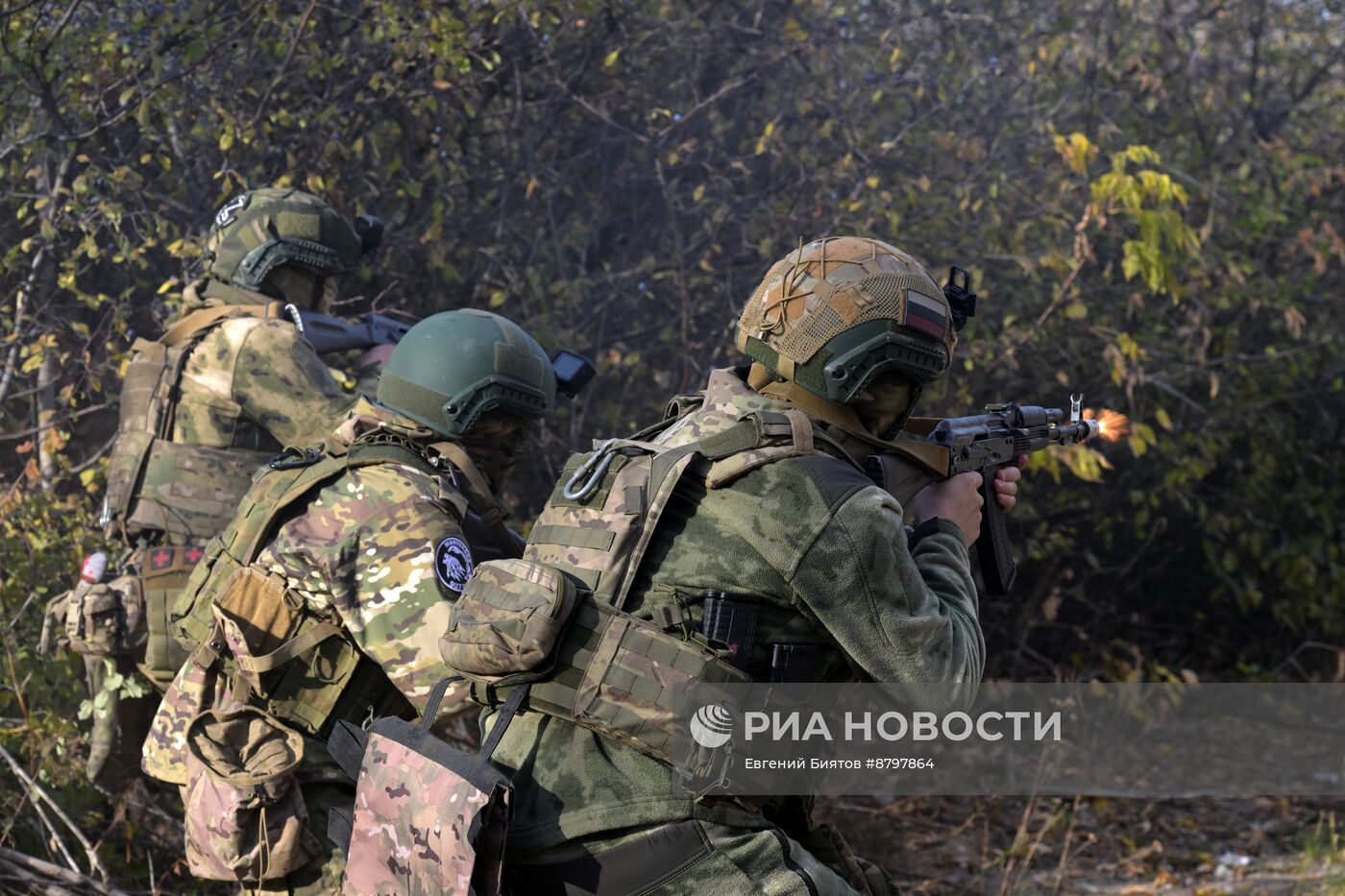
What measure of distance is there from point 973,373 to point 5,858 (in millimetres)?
4103

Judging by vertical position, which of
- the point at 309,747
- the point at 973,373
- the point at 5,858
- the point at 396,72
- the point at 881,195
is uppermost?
the point at 396,72

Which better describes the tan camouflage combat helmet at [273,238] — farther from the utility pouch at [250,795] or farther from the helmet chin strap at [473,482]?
the utility pouch at [250,795]

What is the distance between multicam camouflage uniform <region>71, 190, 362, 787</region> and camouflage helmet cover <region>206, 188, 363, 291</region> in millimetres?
156

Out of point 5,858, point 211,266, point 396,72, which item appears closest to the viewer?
point 5,858

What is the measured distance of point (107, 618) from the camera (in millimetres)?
3998

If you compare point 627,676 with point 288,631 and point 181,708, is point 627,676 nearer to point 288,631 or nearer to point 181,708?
point 288,631

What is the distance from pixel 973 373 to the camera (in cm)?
613

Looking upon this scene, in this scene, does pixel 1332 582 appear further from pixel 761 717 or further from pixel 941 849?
pixel 761 717

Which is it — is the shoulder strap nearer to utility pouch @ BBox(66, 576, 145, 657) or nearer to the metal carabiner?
utility pouch @ BBox(66, 576, 145, 657)

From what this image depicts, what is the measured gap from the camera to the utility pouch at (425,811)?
225 centimetres

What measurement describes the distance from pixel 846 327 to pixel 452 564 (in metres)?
1.02

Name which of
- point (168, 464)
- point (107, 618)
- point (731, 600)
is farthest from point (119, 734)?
point (731, 600)

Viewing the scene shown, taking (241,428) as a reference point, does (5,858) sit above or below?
below

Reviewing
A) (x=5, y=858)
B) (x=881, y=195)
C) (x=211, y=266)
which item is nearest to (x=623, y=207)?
(x=881, y=195)
